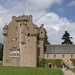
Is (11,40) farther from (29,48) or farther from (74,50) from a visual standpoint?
(74,50)

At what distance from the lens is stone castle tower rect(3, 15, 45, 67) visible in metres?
68.0

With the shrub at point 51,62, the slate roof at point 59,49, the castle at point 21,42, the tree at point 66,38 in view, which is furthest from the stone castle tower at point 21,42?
the tree at point 66,38

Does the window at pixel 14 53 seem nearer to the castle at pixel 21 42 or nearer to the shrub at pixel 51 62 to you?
the castle at pixel 21 42

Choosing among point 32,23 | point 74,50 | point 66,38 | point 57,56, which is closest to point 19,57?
point 32,23

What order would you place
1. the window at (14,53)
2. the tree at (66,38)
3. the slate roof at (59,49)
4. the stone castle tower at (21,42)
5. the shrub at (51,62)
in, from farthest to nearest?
the tree at (66,38) < the slate roof at (59,49) < the shrub at (51,62) < the window at (14,53) < the stone castle tower at (21,42)

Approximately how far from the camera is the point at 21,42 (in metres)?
69.1

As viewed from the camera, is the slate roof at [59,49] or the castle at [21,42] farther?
the slate roof at [59,49]

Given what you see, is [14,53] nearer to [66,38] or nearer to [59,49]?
[59,49]

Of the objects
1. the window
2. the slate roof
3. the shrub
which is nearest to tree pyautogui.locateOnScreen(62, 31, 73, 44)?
the slate roof

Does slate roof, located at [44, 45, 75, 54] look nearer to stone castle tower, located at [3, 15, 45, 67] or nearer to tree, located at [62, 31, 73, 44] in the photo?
stone castle tower, located at [3, 15, 45, 67]

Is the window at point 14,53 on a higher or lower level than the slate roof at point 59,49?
lower

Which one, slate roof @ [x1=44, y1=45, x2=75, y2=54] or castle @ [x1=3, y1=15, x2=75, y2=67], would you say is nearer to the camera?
castle @ [x1=3, y1=15, x2=75, y2=67]

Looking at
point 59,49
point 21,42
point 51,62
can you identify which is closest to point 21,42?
point 21,42

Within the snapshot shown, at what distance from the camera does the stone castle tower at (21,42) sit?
68000 millimetres
